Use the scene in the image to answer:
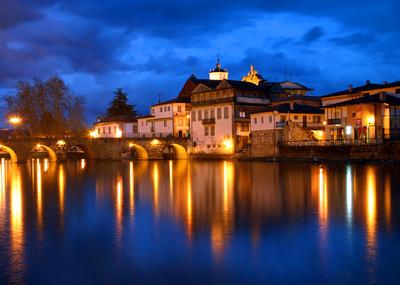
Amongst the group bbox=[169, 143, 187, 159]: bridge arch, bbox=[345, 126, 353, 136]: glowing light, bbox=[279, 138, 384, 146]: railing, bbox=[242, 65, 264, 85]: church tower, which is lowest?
bbox=[169, 143, 187, 159]: bridge arch

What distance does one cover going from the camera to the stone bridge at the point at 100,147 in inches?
2436

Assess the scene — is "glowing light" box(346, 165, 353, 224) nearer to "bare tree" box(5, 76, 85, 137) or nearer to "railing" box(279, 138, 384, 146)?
"railing" box(279, 138, 384, 146)

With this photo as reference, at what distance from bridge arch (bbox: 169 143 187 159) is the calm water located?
48125 millimetres

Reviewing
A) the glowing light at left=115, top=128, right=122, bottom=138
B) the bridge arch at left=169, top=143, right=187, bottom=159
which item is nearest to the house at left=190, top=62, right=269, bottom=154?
the bridge arch at left=169, top=143, right=187, bottom=159

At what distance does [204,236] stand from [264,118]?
4940cm

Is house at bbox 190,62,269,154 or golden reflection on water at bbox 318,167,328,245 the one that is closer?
golden reflection on water at bbox 318,167,328,245

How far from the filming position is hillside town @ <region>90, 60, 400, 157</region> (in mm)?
53562

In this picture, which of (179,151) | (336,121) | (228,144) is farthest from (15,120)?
(336,121)

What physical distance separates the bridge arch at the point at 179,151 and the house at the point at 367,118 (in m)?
25.5

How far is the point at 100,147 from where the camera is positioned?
69.5 m

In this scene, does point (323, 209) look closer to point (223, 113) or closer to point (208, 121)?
point (223, 113)

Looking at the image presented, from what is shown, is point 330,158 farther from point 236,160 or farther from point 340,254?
point 340,254

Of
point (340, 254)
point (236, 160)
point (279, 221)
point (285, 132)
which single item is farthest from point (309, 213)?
point (236, 160)

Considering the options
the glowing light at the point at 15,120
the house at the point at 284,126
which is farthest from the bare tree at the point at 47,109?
the house at the point at 284,126
